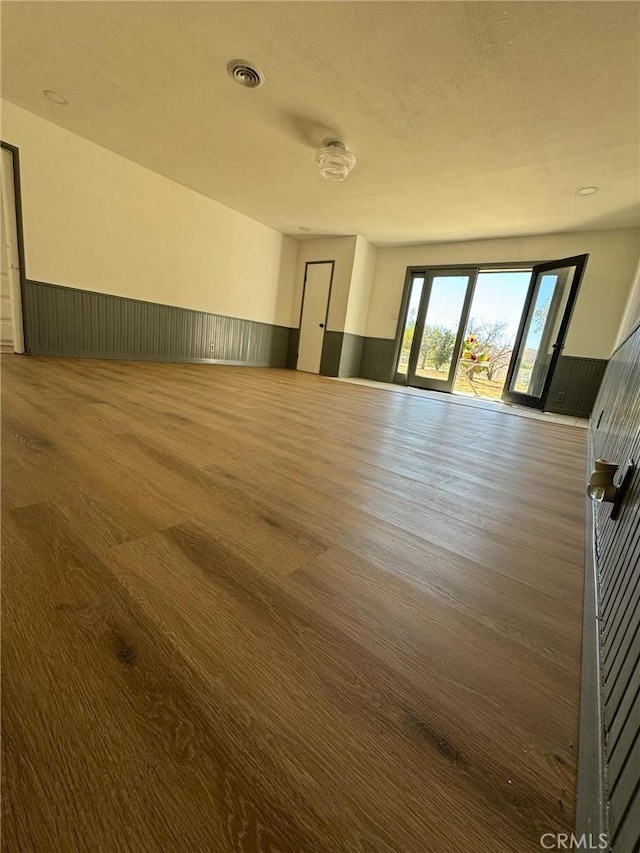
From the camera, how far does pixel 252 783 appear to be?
0.44m

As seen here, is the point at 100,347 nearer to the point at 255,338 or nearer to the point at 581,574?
the point at 255,338

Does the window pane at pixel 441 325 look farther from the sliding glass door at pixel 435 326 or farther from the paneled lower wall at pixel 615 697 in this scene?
the paneled lower wall at pixel 615 697

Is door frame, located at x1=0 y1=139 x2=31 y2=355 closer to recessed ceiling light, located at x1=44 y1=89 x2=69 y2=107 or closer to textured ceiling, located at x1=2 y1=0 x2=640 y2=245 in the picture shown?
textured ceiling, located at x1=2 y1=0 x2=640 y2=245

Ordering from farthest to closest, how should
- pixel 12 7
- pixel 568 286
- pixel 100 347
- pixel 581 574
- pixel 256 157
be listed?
pixel 568 286 → pixel 100 347 → pixel 256 157 → pixel 12 7 → pixel 581 574

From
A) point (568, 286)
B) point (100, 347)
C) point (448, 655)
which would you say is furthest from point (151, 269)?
point (568, 286)

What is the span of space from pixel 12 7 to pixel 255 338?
14.8 feet

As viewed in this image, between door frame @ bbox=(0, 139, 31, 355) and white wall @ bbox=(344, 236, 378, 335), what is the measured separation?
4.60 m

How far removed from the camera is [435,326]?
20.0ft

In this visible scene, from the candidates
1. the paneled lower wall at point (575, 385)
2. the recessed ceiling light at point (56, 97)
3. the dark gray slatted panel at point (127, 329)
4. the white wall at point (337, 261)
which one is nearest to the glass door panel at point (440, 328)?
the white wall at point (337, 261)

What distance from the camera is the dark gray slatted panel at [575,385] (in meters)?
4.77

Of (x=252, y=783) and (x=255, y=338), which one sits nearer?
(x=252, y=783)

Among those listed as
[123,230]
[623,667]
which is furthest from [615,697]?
[123,230]

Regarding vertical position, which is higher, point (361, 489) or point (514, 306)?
point (514, 306)

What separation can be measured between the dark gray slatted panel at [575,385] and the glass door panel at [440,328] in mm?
1540
